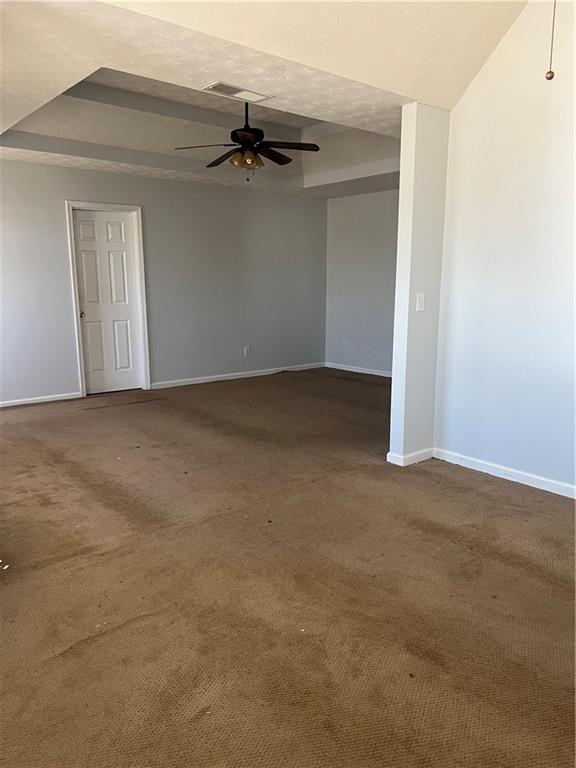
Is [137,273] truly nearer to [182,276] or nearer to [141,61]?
[182,276]

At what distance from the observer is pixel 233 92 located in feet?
11.1

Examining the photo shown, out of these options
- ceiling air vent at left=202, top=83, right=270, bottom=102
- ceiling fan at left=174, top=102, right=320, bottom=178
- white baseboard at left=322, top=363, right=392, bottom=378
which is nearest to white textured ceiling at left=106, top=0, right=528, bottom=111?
ceiling air vent at left=202, top=83, right=270, bottom=102

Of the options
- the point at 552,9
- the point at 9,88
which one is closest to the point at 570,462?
the point at 552,9

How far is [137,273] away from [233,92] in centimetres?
344

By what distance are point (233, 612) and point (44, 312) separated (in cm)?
461

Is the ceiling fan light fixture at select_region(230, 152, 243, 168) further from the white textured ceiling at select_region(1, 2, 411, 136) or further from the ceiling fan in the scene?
the white textured ceiling at select_region(1, 2, 411, 136)

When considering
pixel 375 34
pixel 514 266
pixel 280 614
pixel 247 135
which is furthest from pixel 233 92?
pixel 280 614

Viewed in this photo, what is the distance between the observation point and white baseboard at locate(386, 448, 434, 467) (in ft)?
13.0

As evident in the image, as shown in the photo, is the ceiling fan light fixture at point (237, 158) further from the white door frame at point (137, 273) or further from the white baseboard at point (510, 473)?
the white baseboard at point (510, 473)

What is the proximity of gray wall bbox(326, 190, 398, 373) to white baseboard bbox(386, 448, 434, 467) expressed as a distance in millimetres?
3565

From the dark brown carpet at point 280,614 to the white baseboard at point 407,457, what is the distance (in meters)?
0.07

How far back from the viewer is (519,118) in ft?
11.2

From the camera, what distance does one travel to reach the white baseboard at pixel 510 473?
3432 mm

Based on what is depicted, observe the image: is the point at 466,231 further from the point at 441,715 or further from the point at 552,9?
the point at 441,715
